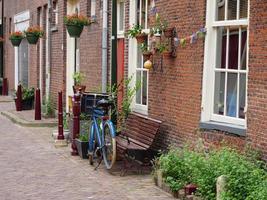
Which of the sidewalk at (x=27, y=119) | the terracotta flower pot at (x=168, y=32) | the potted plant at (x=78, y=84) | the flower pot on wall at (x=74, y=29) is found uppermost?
the flower pot on wall at (x=74, y=29)

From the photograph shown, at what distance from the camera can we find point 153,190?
8.70 meters

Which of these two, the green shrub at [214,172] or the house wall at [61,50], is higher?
the house wall at [61,50]

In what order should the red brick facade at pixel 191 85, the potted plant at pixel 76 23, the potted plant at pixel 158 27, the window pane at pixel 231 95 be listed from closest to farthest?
the red brick facade at pixel 191 85, the window pane at pixel 231 95, the potted plant at pixel 158 27, the potted plant at pixel 76 23

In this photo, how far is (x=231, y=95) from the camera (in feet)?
29.5

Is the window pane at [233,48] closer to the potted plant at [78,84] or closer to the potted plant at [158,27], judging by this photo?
the potted plant at [158,27]

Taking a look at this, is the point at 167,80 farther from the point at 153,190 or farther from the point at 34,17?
the point at 34,17

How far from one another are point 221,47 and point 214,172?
236 cm

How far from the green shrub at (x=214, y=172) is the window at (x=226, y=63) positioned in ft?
2.60

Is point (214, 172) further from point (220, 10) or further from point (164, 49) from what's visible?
point (164, 49)

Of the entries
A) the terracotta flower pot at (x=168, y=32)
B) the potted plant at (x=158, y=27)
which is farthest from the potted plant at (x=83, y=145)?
the terracotta flower pot at (x=168, y=32)

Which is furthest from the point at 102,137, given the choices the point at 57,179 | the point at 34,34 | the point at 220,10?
the point at 34,34

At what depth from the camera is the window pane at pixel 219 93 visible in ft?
30.2

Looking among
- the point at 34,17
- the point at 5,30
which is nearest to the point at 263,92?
the point at 34,17

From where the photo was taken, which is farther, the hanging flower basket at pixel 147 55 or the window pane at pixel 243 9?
the hanging flower basket at pixel 147 55
